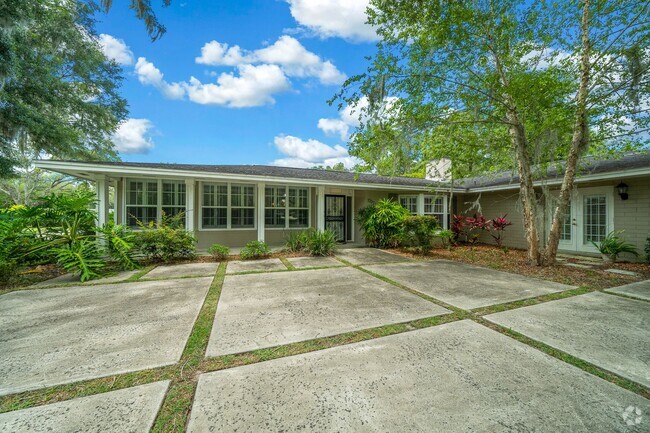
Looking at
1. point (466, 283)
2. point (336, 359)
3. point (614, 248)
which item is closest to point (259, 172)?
point (466, 283)

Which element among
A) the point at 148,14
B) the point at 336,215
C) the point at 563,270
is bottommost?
the point at 563,270

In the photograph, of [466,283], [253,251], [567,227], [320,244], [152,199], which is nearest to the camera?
[466,283]

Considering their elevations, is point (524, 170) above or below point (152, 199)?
above

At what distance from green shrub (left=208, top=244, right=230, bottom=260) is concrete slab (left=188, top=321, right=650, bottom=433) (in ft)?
16.3

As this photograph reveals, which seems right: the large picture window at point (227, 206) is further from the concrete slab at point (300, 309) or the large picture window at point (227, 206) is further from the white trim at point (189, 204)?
the concrete slab at point (300, 309)

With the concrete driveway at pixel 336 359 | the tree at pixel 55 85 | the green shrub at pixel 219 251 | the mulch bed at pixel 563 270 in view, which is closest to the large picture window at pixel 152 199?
the green shrub at pixel 219 251

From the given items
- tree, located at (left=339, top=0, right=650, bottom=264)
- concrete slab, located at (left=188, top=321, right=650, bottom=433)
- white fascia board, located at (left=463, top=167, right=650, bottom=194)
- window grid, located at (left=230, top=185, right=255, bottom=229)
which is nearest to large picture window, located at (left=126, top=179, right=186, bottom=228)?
window grid, located at (left=230, top=185, right=255, bottom=229)

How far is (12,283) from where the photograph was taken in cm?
448

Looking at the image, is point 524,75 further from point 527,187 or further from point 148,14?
point 148,14

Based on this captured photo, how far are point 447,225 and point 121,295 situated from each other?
1015cm

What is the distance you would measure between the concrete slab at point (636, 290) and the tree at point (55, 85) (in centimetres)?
1575

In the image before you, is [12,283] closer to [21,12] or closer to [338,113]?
[338,113]

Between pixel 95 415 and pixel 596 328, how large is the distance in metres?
4.64

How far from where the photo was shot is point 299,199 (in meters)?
9.16
